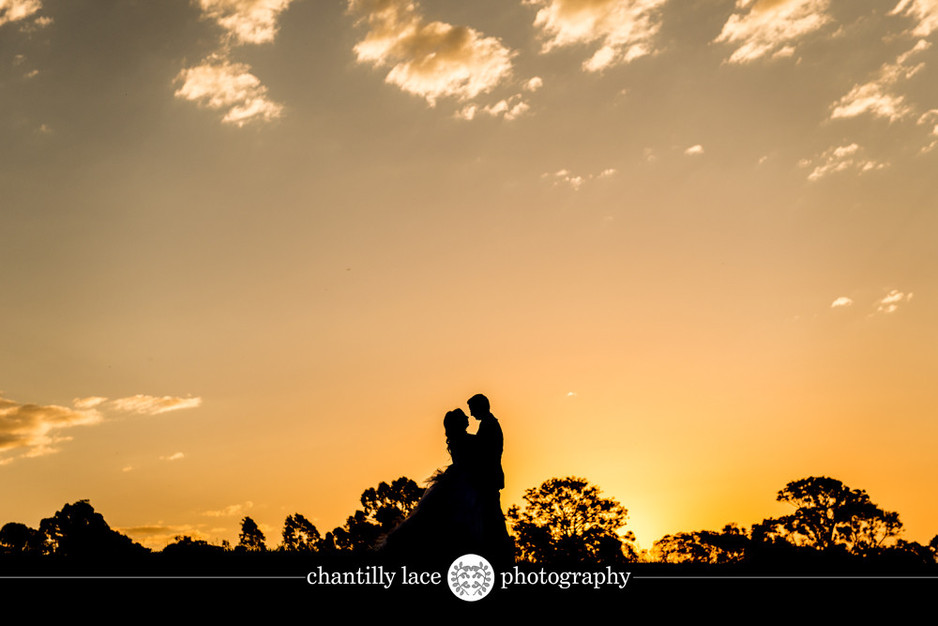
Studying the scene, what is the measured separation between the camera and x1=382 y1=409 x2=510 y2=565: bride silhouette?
9898mm

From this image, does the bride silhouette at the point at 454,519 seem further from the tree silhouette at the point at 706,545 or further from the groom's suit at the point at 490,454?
the tree silhouette at the point at 706,545

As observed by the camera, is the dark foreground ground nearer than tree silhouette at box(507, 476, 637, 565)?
Yes

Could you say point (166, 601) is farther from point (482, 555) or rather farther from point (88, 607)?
point (482, 555)

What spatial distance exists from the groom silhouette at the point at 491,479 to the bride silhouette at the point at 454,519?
0.01 metres

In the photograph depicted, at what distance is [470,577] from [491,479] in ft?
4.75

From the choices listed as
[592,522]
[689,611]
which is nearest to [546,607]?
[689,611]

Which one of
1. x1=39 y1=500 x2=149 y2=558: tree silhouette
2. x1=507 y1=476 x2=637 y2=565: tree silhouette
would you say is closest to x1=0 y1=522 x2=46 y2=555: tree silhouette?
x1=39 y1=500 x2=149 y2=558: tree silhouette

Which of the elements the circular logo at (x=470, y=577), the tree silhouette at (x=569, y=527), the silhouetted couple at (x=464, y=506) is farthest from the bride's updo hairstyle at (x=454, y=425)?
the tree silhouette at (x=569, y=527)

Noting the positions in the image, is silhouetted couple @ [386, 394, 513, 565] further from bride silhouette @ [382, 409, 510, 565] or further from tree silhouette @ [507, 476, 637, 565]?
tree silhouette @ [507, 476, 637, 565]

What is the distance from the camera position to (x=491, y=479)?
10586 millimetres

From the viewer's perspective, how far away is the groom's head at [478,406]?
10680 millimetres

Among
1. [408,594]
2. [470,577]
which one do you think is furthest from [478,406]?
[408,594]

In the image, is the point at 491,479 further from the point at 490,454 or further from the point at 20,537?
the point at 20,537

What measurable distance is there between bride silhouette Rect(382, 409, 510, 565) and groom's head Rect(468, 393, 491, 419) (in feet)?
0.96
